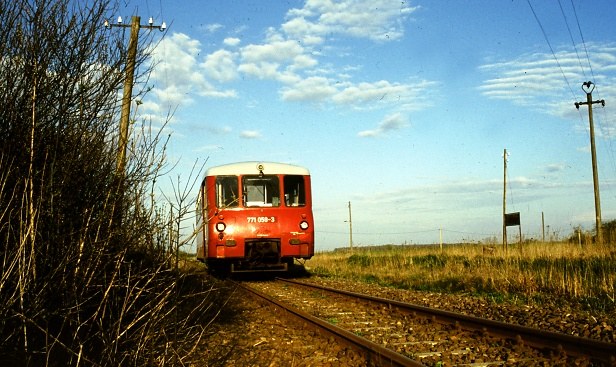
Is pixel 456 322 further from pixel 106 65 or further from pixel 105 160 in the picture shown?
pixel 106 65

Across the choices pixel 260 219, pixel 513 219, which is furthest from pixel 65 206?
pixel 513 219

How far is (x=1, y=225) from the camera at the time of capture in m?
4.00

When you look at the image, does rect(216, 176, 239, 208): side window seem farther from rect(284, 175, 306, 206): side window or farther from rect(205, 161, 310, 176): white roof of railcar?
rect(284, 175, 306, 206): side window

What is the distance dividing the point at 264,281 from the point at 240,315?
702cm

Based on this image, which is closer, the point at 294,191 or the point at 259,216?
the point at 259,216

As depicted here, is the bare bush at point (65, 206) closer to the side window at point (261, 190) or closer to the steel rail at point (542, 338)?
the steel rail at point (542, 338)

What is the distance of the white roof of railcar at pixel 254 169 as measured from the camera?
1412 centimetres

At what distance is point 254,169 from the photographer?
562 inches

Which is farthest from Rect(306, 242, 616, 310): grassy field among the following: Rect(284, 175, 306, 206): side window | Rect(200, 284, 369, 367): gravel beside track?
Rect(200, 284, 369, 367): gravel beside track

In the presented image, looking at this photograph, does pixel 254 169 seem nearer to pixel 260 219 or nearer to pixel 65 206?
pixel 260 219

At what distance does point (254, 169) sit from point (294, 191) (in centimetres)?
116

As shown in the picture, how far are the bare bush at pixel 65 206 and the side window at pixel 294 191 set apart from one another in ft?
29.2

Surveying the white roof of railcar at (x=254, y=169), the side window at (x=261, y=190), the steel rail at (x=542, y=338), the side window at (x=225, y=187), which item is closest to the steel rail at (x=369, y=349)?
the steel rail at (x=542, y=338)

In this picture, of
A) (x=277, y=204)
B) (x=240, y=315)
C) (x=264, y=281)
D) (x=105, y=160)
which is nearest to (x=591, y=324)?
(x=240, y=315)
